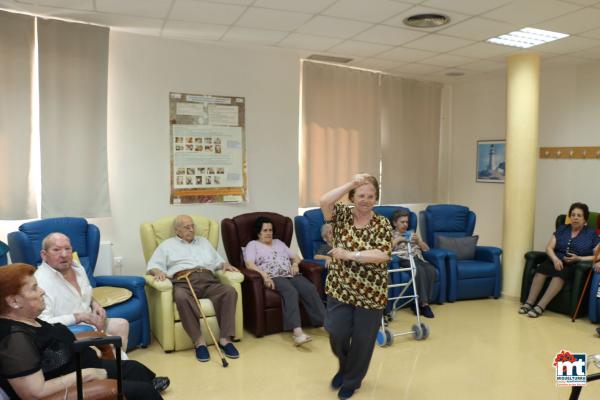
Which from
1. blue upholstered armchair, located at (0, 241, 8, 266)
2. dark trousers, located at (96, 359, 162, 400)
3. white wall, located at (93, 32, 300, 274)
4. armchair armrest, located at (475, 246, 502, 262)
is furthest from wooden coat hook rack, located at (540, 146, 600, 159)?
blue upholstered armchair, located at (0, 241, 8, 266)

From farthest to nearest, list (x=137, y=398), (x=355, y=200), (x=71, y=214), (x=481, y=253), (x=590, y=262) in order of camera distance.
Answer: (x=481, y=253) → (x=590, y=262) → (x=71, y=214) → (x=355, y=200) → (x=137, y=398)

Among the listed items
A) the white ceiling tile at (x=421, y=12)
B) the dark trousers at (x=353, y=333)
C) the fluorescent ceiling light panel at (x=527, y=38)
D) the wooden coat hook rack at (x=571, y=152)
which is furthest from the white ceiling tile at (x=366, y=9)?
the wooden coat hook rack at (x=571, y=152)

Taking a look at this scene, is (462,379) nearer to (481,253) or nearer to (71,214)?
(481,253)

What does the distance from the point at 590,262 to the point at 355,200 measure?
314 cm

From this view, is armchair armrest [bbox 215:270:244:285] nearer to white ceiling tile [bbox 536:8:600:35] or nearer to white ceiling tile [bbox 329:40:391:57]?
white ceiling tile [bbox 329:40:391:57]

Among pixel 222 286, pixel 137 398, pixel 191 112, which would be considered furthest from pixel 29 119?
pixel 137 398

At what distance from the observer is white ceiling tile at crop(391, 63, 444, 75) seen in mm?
6145

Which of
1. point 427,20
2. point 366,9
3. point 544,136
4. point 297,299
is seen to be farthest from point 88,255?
point 544,136

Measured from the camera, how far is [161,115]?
4.97m

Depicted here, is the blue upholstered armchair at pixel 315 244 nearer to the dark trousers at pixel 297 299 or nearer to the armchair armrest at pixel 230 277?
the dark trousers at pixel 297 299

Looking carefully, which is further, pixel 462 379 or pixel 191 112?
pixel 191 112

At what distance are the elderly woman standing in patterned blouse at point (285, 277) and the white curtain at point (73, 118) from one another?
147 cm

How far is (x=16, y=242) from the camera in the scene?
12.3ft

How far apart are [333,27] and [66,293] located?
123 inches
